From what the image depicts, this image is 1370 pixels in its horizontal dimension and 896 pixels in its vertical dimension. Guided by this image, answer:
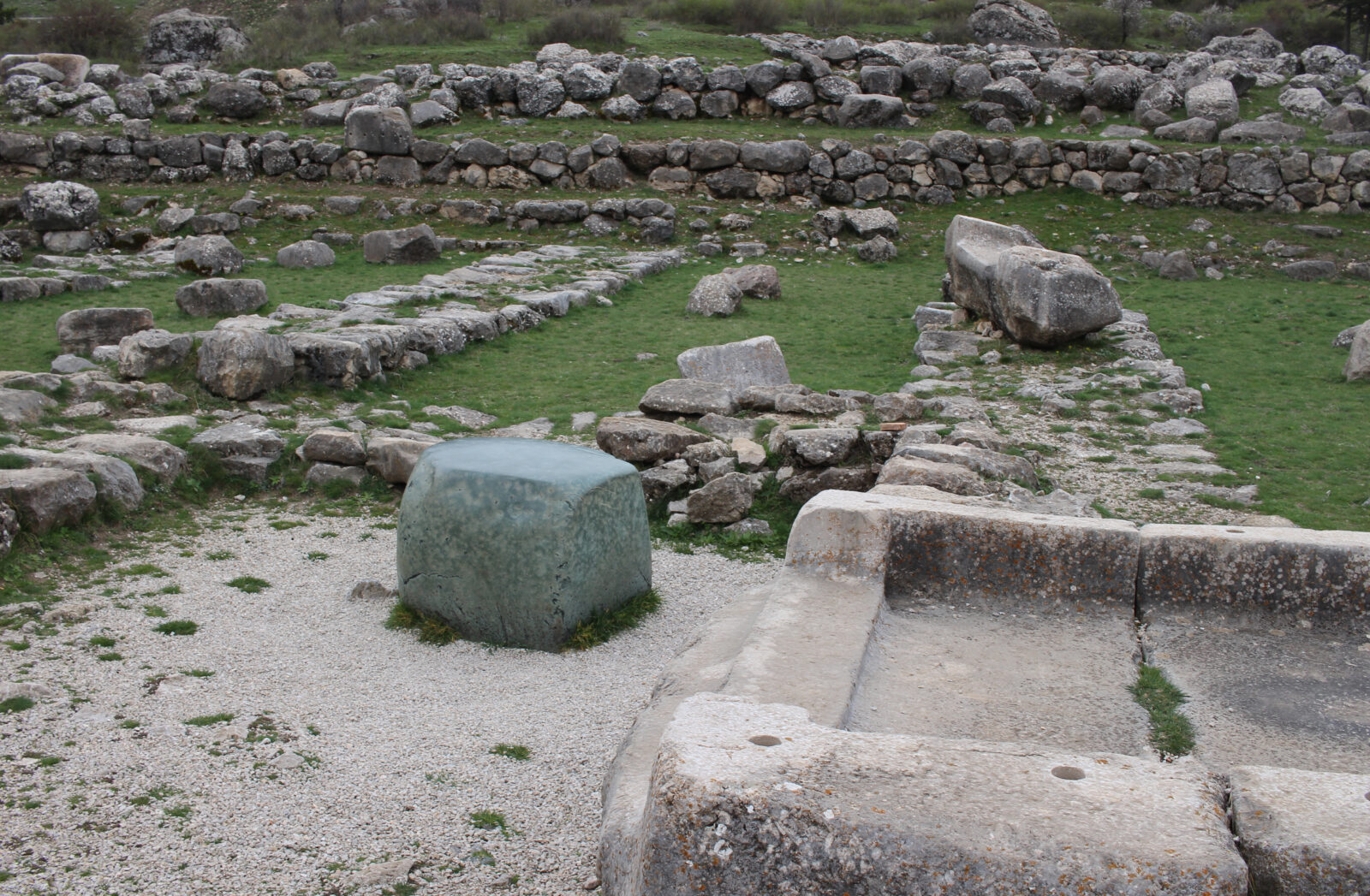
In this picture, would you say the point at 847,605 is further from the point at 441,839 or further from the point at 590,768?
the point at 441,839

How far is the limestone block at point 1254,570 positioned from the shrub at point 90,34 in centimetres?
2690

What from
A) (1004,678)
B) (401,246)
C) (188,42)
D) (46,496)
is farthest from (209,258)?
(1004,678)

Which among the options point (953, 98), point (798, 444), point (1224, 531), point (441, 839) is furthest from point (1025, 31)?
point (441, 839)

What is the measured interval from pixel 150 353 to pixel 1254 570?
896 centimetres

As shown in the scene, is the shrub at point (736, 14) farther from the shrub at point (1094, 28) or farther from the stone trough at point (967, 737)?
Result: the stone trough at point (967, 737)

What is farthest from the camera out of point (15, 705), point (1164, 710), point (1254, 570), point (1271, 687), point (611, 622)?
point (611, 622)

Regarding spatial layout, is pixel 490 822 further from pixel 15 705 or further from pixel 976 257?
pixel 976 257

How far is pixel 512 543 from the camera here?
213 inches

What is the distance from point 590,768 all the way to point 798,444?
3.88m

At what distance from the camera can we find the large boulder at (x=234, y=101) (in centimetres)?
Answer: 2045

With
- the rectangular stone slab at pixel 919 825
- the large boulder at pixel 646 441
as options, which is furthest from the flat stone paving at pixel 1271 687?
the large boulder at pixel 646 441

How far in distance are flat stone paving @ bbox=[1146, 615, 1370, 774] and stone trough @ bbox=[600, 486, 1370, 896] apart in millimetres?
25

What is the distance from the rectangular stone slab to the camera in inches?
89.4

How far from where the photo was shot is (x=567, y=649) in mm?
5535
